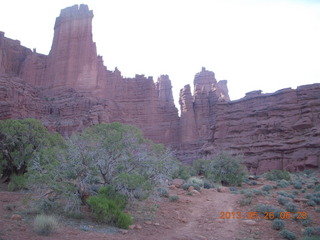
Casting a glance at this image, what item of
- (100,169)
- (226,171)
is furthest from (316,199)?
→ (226,171)

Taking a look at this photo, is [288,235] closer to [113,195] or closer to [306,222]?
[306,222]

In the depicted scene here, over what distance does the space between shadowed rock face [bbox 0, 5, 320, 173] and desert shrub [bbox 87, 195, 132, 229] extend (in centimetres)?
3318

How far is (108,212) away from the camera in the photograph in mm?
8797

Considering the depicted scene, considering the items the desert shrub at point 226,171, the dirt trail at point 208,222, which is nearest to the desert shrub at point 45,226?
the dirt trail at point 208,222

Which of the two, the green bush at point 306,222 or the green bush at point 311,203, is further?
the green bush at point 311,203

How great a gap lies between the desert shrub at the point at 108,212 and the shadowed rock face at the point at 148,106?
3318 centimetres

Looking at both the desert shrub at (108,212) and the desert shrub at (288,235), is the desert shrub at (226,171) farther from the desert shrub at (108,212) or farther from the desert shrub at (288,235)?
the desert shrub at (108,212)

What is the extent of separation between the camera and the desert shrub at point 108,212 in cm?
872

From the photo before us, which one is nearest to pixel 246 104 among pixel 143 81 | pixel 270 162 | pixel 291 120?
pixel 291 120

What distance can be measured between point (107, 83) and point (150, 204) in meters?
52.6

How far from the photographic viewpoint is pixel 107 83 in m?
62.2

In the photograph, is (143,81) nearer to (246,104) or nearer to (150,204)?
(246,104)

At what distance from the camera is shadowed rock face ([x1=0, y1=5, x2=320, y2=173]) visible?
40656 millimetres

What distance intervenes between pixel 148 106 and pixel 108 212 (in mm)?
53174
